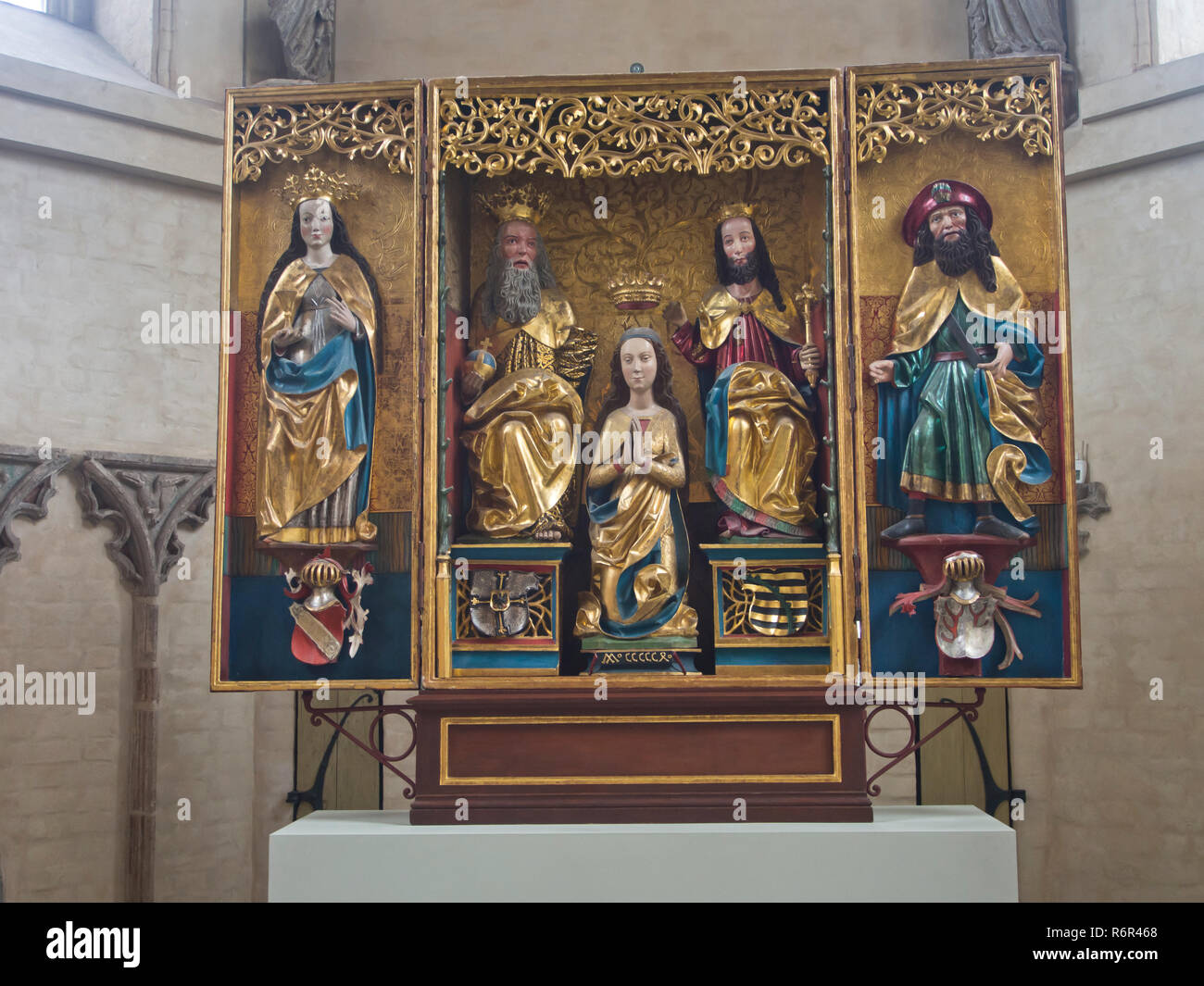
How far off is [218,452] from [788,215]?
3.22 metres

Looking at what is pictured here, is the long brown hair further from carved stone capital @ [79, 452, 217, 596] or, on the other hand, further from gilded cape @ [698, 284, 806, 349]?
carved stone capital @ [79, 452, 217, 596]

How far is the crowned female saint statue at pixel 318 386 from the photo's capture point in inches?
266

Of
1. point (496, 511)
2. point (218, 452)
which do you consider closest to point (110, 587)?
point (218, 452)

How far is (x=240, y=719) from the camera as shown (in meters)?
9.69

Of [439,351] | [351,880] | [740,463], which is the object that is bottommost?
[351,880]

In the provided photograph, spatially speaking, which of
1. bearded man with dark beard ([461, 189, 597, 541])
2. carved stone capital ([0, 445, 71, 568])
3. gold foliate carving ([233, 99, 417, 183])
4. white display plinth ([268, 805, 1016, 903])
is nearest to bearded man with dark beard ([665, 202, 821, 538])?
bearded man with dark beard ([461, 189, 597, 541])

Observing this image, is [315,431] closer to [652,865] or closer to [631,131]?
[631,131]

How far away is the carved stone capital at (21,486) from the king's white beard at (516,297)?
3.43 metres

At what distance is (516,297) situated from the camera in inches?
289

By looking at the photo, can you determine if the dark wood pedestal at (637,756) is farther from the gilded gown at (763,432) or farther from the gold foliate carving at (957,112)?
the gold foliate carving at (957,112)

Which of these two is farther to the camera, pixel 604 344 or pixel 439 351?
pixel 604 344

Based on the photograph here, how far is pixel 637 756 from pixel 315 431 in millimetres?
2200

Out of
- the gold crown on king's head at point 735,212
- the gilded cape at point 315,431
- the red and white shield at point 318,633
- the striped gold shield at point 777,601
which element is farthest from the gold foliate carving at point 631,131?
the red and white shield at point 318,633

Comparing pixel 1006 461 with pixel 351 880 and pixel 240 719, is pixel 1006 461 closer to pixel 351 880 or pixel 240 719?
pixel 351 880
